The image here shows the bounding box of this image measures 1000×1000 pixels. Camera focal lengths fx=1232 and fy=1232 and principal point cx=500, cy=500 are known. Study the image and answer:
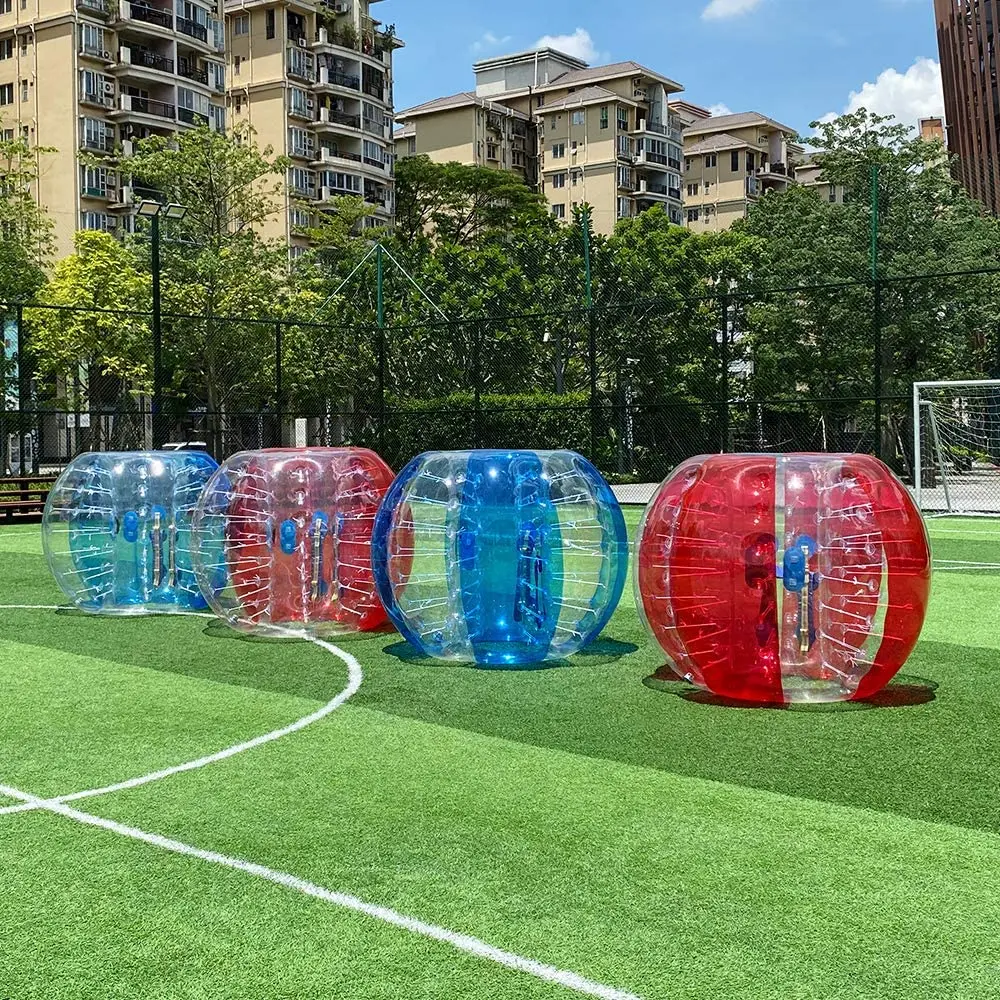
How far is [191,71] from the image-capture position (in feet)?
203

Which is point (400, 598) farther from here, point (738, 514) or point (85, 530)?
point (85, 530)

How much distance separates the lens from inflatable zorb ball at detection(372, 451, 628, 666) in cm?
791

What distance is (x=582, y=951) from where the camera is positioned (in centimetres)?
371

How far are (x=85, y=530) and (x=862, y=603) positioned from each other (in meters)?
6.58

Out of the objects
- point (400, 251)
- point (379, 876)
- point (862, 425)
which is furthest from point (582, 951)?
point (400, 251)

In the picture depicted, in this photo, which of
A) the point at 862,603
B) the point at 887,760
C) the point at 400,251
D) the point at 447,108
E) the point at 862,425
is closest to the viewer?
the point at 887,760

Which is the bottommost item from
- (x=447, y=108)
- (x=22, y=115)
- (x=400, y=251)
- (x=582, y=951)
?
(x=582, y=951)

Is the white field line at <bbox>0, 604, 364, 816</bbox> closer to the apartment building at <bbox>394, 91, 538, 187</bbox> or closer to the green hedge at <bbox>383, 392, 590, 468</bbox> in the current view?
the green hedge at <bbox>383, 392, 590, 468</bbox>

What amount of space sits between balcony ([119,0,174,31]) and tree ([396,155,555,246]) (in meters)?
15.0

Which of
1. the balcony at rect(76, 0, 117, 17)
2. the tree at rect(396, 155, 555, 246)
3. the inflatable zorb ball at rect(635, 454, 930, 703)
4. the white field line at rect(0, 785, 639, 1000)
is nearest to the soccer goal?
the inflatable zorb ball at rect(635, 454, 930, 703)

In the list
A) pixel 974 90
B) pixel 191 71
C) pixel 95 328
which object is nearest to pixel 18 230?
pixel 95 328

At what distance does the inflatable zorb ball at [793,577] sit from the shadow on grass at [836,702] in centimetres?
6

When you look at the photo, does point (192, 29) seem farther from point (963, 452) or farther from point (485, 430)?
point (963, 452)

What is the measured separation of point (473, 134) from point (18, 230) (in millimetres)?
48753
